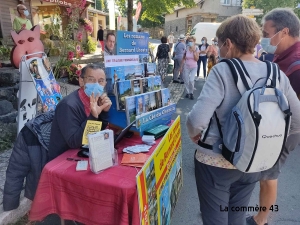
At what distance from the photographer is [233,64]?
123 centimetres

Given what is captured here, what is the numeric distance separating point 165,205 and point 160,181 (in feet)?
0.95

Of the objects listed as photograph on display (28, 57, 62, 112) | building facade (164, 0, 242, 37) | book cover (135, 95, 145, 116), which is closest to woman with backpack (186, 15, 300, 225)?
book cover (135, 95, 145, 116)

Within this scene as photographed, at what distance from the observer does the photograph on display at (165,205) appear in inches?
67.7

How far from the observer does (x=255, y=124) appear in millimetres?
1148

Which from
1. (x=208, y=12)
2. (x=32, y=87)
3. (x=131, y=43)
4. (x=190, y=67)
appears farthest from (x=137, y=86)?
(x=208, y=12)

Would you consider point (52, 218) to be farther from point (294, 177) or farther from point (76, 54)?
point (76, 54)

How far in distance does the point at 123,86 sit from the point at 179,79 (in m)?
7.51

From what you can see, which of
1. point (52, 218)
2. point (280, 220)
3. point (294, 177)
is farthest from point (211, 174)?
point (294, 177)

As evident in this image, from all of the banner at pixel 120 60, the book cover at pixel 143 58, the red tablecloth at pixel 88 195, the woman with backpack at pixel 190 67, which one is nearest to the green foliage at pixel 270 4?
the woman with backpack at pixel 190 67

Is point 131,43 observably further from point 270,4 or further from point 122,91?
point 270,4

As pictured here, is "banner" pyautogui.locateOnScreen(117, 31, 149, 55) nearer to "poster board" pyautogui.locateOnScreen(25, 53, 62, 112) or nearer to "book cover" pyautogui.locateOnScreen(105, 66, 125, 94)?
"book cover" pyautogui.locateOnScreen(105, 66, 125, 94)

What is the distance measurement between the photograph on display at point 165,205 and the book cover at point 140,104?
→ 1.99 ft

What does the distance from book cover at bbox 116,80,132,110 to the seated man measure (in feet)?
0.38

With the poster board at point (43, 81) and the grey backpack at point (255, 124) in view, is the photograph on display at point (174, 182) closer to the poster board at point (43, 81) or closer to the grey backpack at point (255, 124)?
the grey backpack at point (255, 124)
